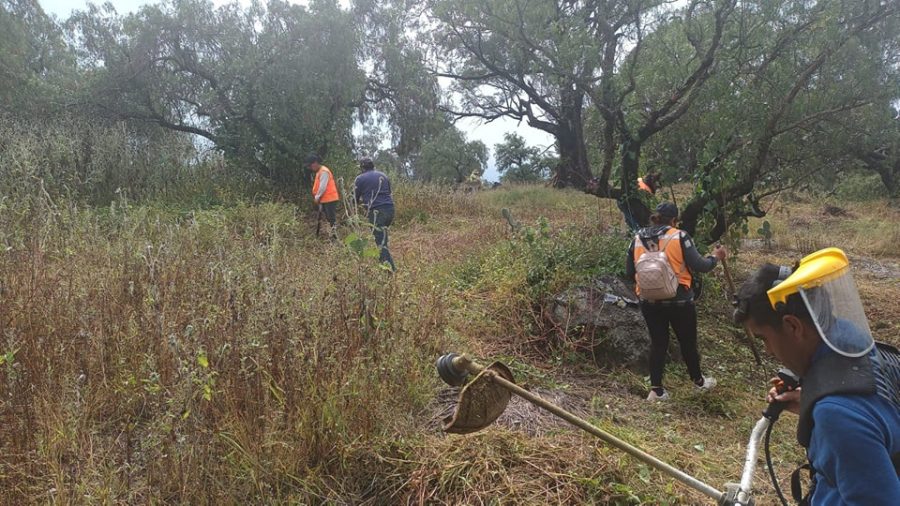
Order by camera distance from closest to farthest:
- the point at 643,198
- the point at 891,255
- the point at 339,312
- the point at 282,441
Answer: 1. the point at 282,441
2. the point at 339,312
3. the point at 643,198
4. the point at 891,255

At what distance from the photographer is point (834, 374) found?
1249 mm

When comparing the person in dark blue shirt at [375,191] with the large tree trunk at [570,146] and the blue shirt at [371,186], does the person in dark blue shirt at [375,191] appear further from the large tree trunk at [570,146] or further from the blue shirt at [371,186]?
the large tree trunk at [570,146]

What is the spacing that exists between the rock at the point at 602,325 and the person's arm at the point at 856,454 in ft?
12.2

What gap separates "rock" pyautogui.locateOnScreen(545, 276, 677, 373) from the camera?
498cm

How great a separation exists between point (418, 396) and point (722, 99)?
5.55 meters

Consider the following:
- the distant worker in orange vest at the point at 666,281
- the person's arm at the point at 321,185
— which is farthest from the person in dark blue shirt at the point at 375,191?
the distant worker in orange vest at the point at 666,281

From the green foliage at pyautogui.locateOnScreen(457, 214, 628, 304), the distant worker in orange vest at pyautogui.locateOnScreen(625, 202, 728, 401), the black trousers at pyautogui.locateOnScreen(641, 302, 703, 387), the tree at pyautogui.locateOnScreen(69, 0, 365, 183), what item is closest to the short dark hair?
the distant worker in orange vest at pyautogui.locateOnScreen(625, 202, 728, 401)

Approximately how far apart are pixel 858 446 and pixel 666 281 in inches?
123

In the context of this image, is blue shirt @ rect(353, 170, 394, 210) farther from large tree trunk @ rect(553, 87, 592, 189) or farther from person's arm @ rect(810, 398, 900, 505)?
large tree trunk @ rect(553, 87, 592, 189)

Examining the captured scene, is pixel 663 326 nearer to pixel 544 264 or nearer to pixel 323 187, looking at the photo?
pixel 544 264

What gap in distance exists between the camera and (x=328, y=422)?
259 centimetres

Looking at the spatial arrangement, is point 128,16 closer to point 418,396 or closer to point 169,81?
point 169,81

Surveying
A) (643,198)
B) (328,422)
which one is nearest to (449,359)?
(328,422)

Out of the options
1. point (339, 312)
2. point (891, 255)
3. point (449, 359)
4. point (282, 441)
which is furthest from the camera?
point (891, 255)
